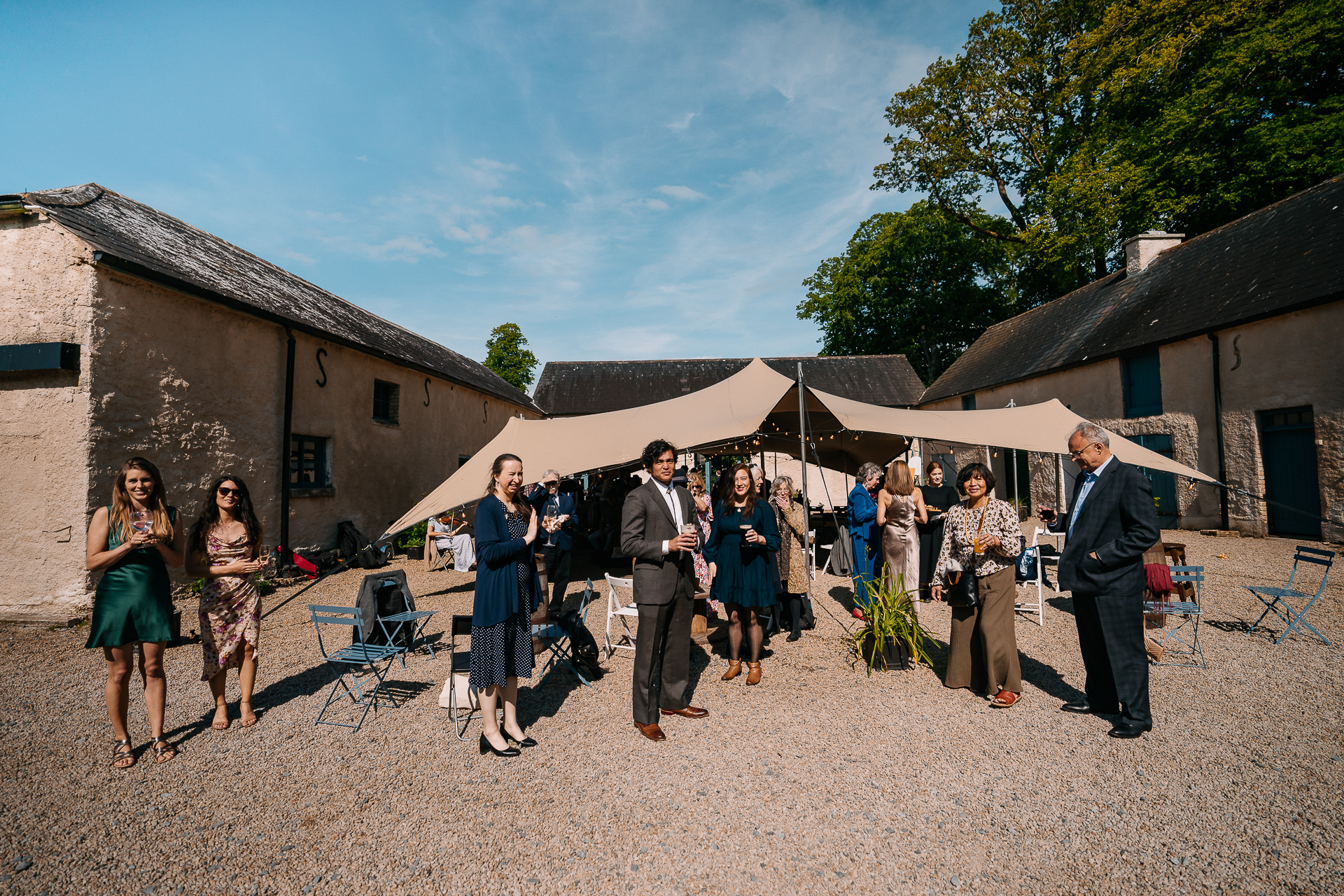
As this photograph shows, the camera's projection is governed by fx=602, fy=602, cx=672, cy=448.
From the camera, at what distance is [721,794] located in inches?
107

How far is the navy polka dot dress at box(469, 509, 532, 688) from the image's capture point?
2.98 meters

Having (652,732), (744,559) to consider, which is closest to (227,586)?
(652,732)

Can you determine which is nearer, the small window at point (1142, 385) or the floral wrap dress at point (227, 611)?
the floral wrap dress at point (227, 611)

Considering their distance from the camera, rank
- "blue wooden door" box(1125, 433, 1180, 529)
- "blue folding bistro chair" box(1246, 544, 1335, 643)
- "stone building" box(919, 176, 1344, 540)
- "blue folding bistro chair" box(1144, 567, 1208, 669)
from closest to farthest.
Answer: "blue folding bistro chair" box(1144, 567, 1208, 669) → "blue folding bistro chair" box(1246, 544, 1335, 643) → "stone building" box(919, 176, 1344, 540) → "blue wooden door" box(1125, 433, 1180, 529)

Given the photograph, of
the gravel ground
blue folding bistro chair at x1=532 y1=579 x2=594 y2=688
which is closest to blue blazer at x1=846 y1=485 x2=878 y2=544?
the gravel ground

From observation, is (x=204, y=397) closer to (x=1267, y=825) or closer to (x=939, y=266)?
(x=1267, y=825)

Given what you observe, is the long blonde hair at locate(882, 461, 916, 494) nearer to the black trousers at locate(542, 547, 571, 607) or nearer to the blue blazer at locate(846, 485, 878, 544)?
the blue blazer at locate(846, 485, 878, 544)

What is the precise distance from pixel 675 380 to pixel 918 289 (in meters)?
12.4

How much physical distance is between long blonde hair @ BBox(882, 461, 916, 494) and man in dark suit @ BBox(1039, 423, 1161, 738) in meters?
1.78

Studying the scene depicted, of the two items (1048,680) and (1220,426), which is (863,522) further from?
(1220,426)

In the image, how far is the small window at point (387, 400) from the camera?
11.0m

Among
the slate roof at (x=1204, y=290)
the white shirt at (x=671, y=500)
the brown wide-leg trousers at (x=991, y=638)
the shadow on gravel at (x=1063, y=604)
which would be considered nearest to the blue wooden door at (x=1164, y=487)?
the slate roof at (x=1204, y=290)

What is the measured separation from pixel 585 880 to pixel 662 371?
22.2 m

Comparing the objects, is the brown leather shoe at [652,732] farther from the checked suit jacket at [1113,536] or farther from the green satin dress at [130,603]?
the green satin dress at [130,603]
